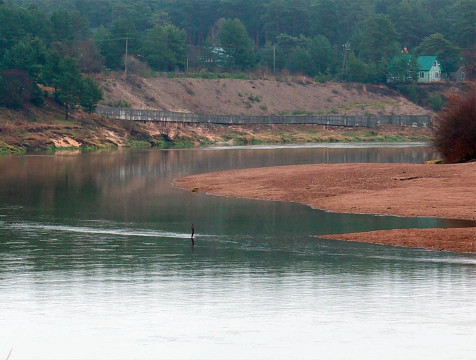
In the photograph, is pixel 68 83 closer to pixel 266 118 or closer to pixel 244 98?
pixel 266 118

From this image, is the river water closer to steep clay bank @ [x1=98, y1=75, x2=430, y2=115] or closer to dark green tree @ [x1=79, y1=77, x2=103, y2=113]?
dark green tree @ [x1=79, y1=77, x2=103, y2=113]

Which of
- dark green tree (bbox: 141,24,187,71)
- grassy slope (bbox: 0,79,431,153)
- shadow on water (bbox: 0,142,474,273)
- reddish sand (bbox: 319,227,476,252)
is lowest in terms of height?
shadow on water (bbox: 0,142,474,273)

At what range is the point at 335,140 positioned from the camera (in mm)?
162125

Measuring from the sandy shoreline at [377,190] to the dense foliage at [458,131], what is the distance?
564cm

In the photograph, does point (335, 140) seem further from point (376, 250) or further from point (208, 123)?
point (376, 250)

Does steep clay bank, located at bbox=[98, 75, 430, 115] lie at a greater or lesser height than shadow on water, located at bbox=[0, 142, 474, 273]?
greater

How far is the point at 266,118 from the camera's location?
17100 centimetres

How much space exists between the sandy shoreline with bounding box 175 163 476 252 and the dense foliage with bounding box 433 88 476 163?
18.5 ft

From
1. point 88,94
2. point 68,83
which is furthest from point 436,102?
point 68,83

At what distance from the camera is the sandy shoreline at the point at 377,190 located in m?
40.5

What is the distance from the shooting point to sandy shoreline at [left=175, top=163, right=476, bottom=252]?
1596 inches

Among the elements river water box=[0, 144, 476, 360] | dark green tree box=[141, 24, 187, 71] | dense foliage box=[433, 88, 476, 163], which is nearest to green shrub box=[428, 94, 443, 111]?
dark green tree box=[141, 24, 187, 71]

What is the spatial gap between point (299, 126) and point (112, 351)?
5935 inches

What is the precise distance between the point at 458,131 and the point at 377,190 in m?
17.4
